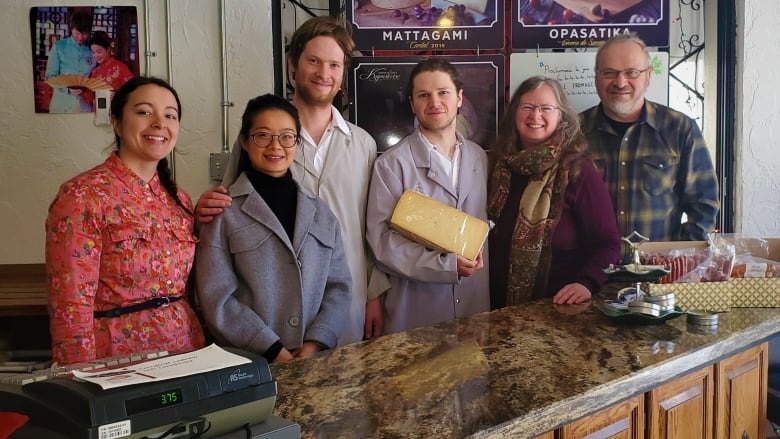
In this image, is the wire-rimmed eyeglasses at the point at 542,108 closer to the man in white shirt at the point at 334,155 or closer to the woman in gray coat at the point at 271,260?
the man in white shirt at the point at 334,155

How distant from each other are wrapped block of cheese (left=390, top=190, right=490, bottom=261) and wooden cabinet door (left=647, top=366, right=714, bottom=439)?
84 centimetres

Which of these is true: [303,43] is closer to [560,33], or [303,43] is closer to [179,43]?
[179,43]

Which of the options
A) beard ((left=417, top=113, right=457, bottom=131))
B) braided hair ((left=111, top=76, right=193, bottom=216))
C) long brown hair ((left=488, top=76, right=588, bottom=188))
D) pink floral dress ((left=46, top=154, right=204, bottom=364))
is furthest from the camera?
long brown hair ((left=488, top=76, right=588, bottom=188))

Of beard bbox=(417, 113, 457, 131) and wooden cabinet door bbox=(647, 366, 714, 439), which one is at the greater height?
beard bbox=(417, 113, 457, 131)

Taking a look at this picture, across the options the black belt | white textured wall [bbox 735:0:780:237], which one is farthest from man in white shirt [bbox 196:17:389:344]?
white textured wall [bbox 735:0:780:237]

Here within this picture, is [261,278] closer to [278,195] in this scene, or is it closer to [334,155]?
[278,195]

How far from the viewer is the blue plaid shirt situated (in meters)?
2.88

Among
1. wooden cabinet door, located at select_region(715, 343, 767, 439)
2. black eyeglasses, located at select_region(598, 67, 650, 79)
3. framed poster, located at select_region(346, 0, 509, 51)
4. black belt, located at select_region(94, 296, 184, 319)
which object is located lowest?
wooden cabinet door, located at select_region(715, 343, 767, 439)

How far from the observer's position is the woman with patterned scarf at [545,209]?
2.68m

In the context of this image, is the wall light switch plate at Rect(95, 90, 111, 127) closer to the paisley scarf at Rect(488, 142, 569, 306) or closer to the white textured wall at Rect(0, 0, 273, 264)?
the white textured wall at Rect(0, 0, 273, 264)

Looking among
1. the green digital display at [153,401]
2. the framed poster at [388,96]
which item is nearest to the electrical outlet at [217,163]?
the framed poster at [388,96]

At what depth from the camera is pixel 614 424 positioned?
1.64 meters

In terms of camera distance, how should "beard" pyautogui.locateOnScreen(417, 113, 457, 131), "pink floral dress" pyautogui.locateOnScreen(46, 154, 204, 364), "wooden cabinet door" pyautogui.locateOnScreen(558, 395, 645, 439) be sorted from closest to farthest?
"wooden cabinet door" pyautogui.locateOnScreen(558, 395, 645, 439)
"pink floral dress" pyautogui.locateOnScreen(46, 154, 204, 364)
"beard" pyautogui.locateOnScreen(417, 113, 457, 131)

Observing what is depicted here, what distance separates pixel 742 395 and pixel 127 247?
6.08 feet
